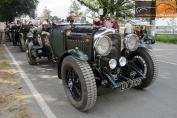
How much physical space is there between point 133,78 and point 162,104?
0.88 metres

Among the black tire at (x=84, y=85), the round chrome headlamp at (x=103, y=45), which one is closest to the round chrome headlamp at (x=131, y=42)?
the round chrome headlamp at (x=103, y=45)

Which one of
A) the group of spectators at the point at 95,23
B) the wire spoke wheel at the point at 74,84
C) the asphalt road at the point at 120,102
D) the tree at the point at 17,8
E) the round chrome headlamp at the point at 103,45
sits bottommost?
the asphalt road at the point at 120,102

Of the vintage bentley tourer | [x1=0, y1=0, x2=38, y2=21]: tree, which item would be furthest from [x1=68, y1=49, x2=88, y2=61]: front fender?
[x1=0, y1=0, x2=38, y2=21]: tree

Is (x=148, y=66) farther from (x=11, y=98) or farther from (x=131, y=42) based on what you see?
(x=11, y=98)

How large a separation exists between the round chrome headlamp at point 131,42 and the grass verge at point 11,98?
2.48 m

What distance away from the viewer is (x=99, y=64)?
250 inches

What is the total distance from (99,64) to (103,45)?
49 cm

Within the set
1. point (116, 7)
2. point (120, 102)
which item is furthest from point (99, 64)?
point (116, 7)

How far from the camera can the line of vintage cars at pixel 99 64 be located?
568 cm

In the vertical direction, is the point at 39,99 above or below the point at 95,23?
below

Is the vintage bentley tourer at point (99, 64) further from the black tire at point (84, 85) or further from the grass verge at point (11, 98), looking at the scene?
the grass verge at point (11, 98)

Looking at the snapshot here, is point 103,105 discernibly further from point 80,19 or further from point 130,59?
point 80,19

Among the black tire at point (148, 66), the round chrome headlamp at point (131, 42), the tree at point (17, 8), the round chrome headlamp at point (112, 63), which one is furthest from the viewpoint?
the tree at point (17, 8)

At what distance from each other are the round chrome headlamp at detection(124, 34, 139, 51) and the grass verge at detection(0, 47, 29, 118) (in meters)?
2.48
